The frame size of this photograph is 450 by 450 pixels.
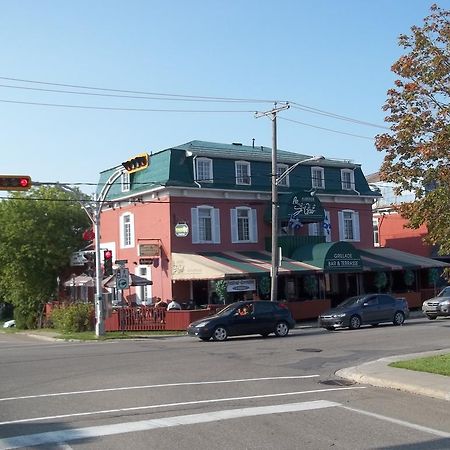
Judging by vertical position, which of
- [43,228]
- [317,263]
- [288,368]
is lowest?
[288,368]

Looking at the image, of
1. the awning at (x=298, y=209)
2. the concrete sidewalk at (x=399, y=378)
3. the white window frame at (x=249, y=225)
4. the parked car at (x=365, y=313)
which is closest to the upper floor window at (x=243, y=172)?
the white window frame at (x=249, y=225)

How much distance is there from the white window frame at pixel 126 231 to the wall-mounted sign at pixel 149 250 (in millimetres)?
3493

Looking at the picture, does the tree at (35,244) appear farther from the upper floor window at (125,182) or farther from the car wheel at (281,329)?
A: the car wheel at (281,329)

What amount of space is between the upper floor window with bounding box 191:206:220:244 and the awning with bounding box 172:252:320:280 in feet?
3.01

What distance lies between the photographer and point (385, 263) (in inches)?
1539

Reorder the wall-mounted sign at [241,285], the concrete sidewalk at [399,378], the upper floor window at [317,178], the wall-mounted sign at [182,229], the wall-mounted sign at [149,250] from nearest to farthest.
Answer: the concrete sidewalk at [399,378]
the wall-mounted sign at [241,285]
the wall-mounted sign at [182,229]
the wall-mounted sign at [149,250]
the upper floor window at [317,178]

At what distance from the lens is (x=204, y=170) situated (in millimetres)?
36000

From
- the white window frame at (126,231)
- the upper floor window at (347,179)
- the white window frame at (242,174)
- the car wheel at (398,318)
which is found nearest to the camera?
the car wheel at (398,318)

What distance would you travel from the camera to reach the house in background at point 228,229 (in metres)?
34.1

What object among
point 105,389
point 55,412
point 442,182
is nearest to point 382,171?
point 442,182

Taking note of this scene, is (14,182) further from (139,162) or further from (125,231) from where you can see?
(125,231)

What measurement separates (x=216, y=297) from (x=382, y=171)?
68.7ft

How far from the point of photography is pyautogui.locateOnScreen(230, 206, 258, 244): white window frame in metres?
36.5

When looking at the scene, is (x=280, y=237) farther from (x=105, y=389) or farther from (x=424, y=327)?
(x=105, y=389)
